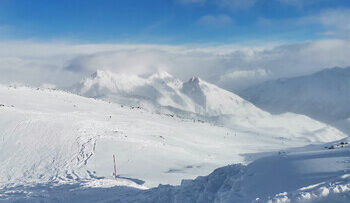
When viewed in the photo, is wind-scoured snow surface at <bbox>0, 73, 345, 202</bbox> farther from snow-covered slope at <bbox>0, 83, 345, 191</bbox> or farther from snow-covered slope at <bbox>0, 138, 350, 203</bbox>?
snow-covered slope at <bbox>0, 138, 350, 203</bbox>

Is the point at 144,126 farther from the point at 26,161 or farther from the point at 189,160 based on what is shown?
the point at 26,161

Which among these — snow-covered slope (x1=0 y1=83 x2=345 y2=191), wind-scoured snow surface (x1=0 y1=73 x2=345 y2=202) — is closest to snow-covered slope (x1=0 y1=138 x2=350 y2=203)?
wind-scoured snow surface (x1=0 y1=73 x2=345 y2=202)

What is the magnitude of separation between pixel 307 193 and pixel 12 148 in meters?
27.2

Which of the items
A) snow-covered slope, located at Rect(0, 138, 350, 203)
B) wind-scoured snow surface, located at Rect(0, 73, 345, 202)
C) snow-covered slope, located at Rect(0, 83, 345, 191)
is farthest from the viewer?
snow-covered slope, located at Rect(0, 83, 345, 191)

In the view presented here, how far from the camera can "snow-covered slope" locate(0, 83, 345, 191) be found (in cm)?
2636

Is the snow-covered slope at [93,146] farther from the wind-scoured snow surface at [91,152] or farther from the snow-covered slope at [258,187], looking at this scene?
the snow-covered slope at [258,187]

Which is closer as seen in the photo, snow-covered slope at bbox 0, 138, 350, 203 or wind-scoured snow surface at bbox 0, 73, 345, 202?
snow-covered slope at bbox 0, 138, 350, 203

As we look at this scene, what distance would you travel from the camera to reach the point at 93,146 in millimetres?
31906

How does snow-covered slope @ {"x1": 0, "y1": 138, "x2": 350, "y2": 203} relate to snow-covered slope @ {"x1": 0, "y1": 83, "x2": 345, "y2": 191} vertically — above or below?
below

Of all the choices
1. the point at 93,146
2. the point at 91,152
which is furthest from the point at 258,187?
the point at 93,146

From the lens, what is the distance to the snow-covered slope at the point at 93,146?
2636cm

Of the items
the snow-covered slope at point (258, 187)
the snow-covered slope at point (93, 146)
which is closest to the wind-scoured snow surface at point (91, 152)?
→ the snow-covered slope at point (93, 146)

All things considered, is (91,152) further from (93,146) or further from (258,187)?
(258,187)

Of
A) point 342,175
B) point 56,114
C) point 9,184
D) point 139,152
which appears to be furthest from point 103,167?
point 342,175
